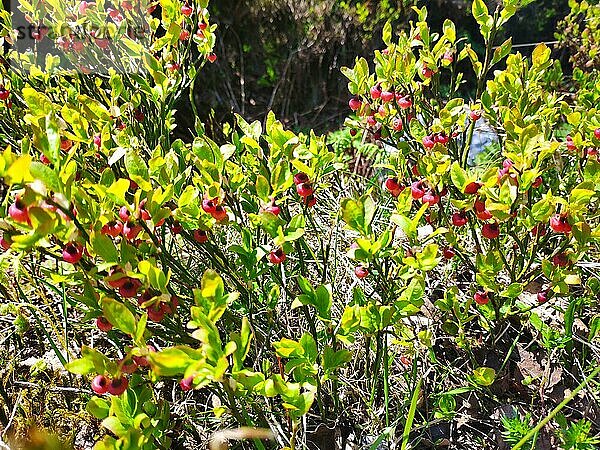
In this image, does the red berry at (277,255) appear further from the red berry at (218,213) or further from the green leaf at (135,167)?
the green leaf at (135,167)

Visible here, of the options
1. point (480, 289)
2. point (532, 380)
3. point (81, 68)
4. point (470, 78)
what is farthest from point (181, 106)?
point (532, 380)

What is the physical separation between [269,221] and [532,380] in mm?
763

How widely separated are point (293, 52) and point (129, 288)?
350 cm

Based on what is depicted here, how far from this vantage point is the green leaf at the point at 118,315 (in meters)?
0.73

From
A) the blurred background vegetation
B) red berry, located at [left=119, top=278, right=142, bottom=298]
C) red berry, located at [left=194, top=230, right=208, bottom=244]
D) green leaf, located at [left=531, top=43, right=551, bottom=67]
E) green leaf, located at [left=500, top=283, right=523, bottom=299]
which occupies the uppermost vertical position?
the blurred background vegetation

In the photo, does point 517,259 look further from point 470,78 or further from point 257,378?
point 470,78

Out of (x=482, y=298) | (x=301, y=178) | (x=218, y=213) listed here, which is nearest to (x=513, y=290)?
(x=482, y=298)

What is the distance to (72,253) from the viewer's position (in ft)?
2.66

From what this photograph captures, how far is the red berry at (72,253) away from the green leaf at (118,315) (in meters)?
0.12

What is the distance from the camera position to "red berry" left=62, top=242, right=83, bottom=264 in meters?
0.81

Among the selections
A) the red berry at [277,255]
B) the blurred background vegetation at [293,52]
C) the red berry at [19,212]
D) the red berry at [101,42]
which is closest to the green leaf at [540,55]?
the red berry at [277,255]

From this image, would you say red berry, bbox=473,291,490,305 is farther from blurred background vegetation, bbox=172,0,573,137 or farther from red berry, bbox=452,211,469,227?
blurred background vegetation, bbox=172,0,573,137

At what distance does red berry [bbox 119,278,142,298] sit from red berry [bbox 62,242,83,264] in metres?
0.08

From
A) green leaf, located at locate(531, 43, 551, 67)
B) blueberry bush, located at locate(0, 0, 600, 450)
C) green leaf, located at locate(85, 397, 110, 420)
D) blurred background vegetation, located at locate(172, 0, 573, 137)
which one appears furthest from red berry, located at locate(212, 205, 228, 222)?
blurred background vegetation, located at locate(172, 0, 573, 137)
